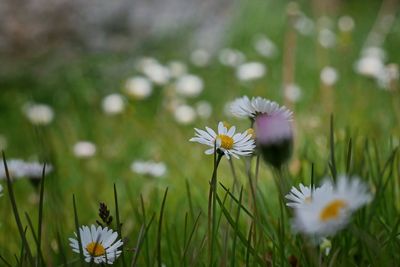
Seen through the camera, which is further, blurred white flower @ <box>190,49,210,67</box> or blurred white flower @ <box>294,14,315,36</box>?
blurred white flower @ <box>294,14,315,36</box>

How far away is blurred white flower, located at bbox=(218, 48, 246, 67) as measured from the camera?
229 cm

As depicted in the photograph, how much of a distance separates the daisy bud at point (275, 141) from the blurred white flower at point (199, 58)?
1864 mm

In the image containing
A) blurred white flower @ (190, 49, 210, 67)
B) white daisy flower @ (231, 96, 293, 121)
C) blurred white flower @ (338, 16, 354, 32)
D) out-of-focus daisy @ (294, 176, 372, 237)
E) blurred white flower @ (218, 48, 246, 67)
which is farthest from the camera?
blurred white flower @ (338, 16, 354, 32)

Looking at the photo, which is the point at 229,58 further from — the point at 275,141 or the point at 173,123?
the point at 275,141

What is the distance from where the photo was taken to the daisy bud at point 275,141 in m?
0.55

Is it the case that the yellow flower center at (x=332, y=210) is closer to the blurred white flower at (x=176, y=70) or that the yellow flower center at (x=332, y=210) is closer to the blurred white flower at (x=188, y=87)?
the blurred white flower at (x=188, y=87)

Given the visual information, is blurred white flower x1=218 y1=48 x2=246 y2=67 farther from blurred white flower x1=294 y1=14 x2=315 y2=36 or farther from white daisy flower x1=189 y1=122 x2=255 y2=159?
white daisy flower x1=189 y1=122 x2=255 y2=159

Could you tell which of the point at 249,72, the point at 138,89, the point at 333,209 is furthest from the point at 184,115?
the point at 333,209

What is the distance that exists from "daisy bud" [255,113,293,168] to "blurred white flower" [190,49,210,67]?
1.86m

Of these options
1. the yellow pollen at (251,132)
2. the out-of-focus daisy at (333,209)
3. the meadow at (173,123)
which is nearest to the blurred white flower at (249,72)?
the meadow at (173,123)

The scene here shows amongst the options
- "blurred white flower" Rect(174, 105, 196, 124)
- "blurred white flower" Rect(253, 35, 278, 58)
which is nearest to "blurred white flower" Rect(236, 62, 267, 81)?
"blurred white flower" Rect(174, 105, 196, 124)

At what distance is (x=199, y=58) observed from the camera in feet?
7.99

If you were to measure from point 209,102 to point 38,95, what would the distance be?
65 cm

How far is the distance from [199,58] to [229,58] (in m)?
0.15
